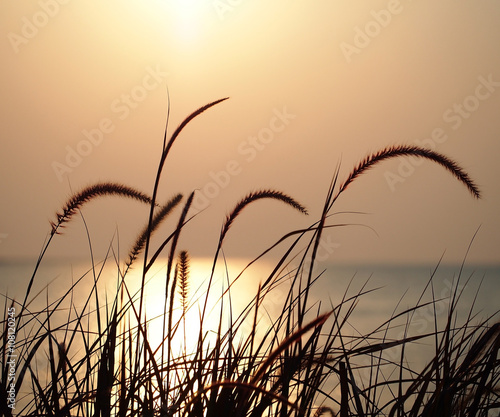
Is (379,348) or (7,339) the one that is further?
(7,339)

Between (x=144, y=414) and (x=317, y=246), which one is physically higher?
(x=317, y=246)

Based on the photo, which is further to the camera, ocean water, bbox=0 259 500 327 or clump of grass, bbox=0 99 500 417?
ocean water, bbox=0 259 500 327

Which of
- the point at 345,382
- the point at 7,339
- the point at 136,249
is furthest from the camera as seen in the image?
the point at 136,249

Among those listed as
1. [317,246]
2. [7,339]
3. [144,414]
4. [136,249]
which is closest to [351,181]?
[317,246]

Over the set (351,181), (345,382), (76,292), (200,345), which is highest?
(351,181)

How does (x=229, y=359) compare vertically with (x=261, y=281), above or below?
below

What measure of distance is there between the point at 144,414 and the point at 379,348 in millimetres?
651

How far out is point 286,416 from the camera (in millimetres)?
1501

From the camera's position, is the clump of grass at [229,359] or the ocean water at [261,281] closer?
the clump of grass at [229,359]

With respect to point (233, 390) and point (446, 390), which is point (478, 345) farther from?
point (233, 390)

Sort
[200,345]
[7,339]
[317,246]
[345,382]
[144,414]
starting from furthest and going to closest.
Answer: [7,339] → [200,345] → [317,246] → [144,414] → [345,382]

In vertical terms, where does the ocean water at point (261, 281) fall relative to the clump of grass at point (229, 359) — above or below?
above

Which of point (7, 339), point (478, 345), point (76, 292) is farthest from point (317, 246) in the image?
point (76, 292)

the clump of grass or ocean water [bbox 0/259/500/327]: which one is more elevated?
ocean water [bbox 0/259/500/327]
